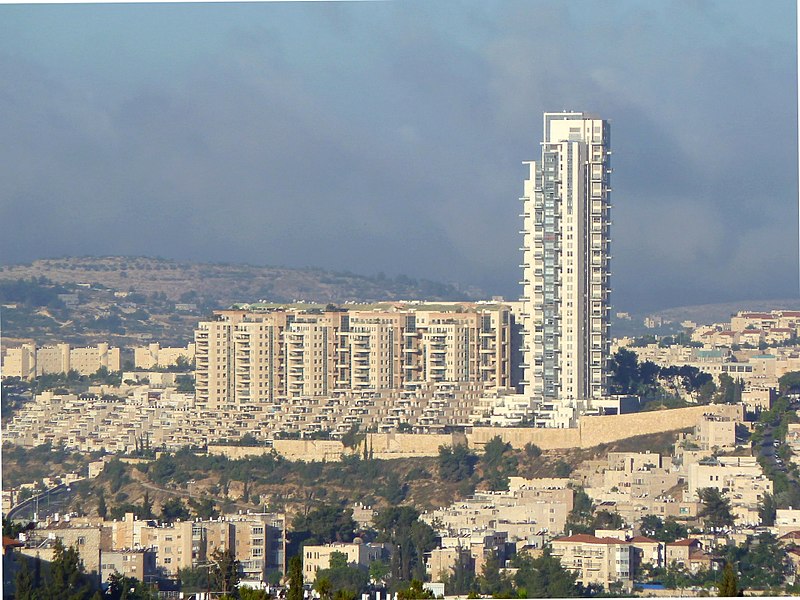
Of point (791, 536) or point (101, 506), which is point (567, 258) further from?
point (101, 506)

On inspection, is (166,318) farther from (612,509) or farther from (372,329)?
(612,509)

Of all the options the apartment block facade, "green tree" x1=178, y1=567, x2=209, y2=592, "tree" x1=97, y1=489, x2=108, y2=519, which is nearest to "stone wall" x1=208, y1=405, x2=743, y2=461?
the apartment block facade

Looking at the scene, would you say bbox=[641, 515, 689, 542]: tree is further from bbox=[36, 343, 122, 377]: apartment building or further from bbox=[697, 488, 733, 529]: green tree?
bbox=[36, 343, 122, 377]: apartment building

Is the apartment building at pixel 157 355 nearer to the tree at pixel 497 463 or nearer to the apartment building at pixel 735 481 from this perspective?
the tree at pixel 497 463

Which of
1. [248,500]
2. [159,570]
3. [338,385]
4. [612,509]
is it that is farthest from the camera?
[338,385]

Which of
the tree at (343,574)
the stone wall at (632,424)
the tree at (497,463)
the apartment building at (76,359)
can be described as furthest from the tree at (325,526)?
the apartment building at (76,359)

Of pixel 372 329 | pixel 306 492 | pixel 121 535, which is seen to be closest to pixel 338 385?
pixel 372 329
